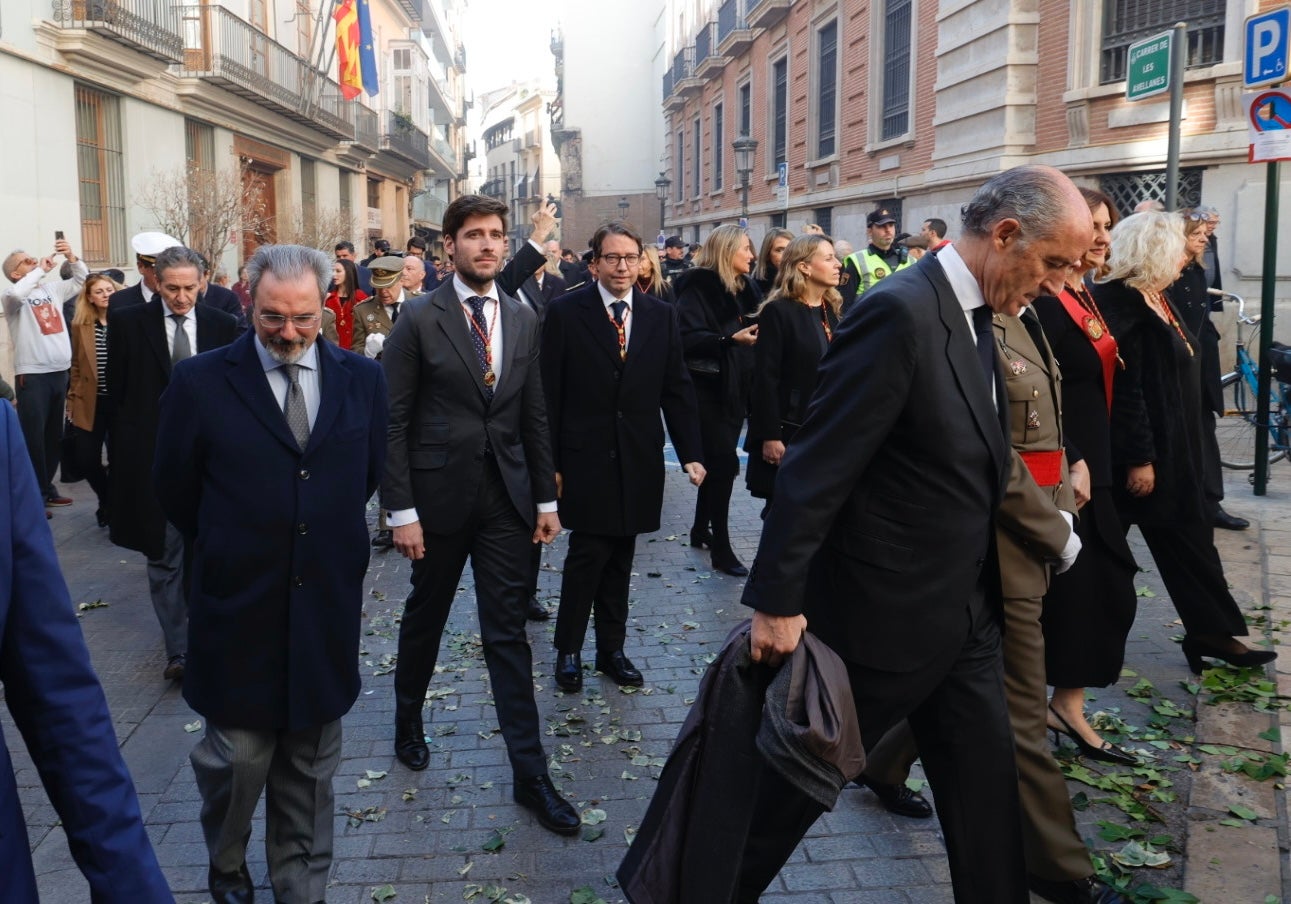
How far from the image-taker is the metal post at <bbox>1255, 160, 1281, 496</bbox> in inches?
351

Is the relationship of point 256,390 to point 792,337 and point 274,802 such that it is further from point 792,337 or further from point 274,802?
point 792,337

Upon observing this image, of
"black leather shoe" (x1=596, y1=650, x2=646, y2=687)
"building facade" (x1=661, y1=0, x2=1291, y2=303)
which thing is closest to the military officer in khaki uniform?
"black leather shoe" (x1=596, y1=650, x2=646, y2=687)

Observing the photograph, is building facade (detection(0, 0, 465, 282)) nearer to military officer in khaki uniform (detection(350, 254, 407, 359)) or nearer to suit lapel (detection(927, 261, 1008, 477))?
military officer in khaki uniform (detection(350, 254, 407, 359))

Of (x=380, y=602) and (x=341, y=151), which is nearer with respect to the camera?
(x=380, y=602)

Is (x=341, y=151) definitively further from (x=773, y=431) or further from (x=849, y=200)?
(x=773, y=431)

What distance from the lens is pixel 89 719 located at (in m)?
1.86

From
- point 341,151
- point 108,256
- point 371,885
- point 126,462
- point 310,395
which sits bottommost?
point 371,885

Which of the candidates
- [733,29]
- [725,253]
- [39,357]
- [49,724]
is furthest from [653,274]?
[733,29]

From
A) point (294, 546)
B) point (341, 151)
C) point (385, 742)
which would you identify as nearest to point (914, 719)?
point (294, 546)

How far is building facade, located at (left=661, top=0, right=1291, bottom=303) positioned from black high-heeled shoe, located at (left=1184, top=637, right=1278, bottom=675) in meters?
8.22

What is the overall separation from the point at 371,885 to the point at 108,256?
15885mm

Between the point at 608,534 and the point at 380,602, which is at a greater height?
the point at 608,534

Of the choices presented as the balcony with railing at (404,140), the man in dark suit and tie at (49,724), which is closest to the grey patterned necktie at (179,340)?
the man in dark suit and tie at (49,724)

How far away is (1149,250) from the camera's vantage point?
189 inches
